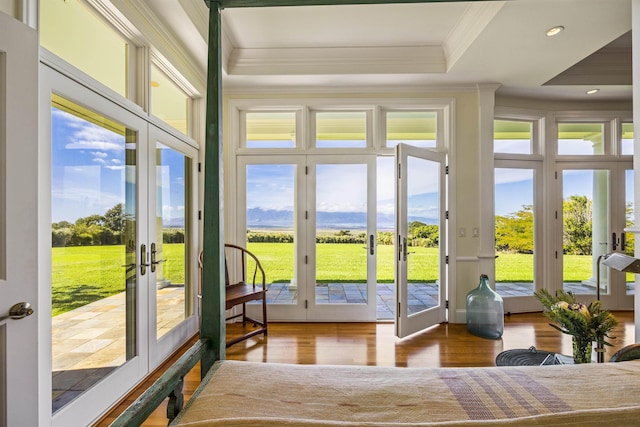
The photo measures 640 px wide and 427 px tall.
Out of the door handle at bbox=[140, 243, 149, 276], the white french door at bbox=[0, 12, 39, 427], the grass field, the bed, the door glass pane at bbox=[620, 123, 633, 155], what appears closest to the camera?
the bed

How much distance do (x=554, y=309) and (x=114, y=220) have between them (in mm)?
2701

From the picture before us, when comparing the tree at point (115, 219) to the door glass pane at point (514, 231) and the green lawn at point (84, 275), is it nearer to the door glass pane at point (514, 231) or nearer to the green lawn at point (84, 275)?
the green lawn at point (84, 275)

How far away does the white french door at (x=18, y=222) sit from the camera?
3.80 ft

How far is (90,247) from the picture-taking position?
193 centimetres

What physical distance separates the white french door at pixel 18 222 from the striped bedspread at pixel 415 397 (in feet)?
3.02

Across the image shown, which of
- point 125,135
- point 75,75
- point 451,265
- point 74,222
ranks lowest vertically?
point 451,265

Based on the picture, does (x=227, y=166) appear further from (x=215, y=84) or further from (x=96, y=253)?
(x=215, y=84)

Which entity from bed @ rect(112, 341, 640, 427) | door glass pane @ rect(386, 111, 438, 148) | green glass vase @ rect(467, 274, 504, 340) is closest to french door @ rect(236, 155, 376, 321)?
door glass pane @ rect(386, 111, 438, 148)

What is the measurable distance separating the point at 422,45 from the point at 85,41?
2.80 metres

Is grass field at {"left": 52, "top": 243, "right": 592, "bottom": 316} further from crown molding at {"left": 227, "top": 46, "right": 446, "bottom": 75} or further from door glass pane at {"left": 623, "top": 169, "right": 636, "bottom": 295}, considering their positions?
crown molding at {"left": 227, "top": 46, "right": 446, "bottom": 75}

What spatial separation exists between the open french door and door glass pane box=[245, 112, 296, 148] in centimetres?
128

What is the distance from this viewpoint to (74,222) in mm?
1803

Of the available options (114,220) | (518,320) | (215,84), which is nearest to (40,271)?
(114,220)

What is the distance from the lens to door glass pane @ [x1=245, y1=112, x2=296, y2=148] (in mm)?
3723
